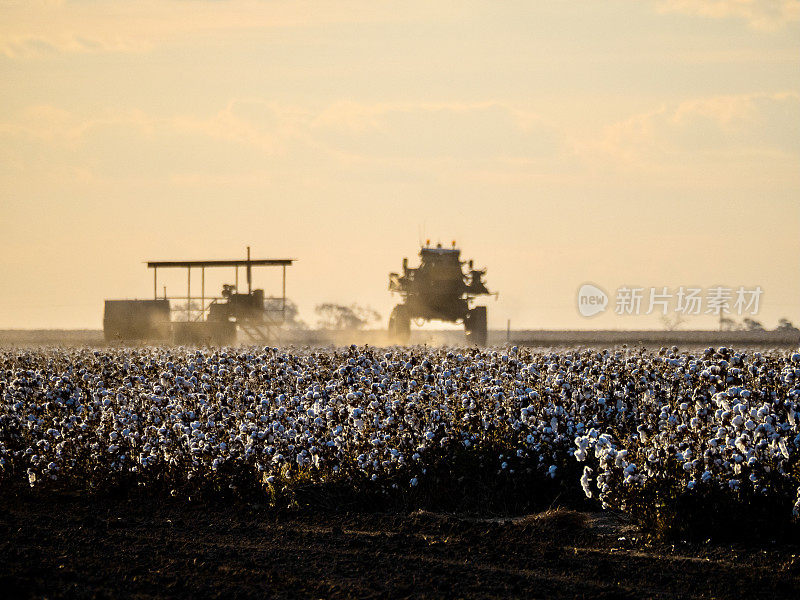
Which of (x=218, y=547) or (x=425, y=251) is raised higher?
(x=425, y=251)

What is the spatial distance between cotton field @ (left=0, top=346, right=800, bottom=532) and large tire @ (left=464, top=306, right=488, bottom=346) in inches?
876

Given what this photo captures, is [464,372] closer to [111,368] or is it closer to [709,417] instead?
[709,417]

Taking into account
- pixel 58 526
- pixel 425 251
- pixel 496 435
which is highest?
pixel 425 251

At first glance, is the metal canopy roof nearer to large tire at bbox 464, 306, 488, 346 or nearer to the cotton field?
large tire at bbox 464, 306, 488, 346

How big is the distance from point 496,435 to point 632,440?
1521 millimetres

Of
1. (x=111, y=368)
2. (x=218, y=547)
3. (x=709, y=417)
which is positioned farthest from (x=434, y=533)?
(x=111, y=368)

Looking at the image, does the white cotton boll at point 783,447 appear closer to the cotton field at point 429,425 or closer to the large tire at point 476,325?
the cotton field at point 429,425

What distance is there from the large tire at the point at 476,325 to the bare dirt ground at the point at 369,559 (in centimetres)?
2571

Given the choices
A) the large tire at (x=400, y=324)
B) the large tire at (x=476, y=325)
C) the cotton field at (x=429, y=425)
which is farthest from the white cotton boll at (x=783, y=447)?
the large tire at (x=476, y=325)

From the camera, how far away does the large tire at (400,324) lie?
3575 cm

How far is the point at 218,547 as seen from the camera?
8.98 metres

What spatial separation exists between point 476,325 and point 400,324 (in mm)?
2643

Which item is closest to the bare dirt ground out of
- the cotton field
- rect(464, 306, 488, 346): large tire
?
the cotton field

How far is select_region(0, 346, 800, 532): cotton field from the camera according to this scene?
9234 mm
